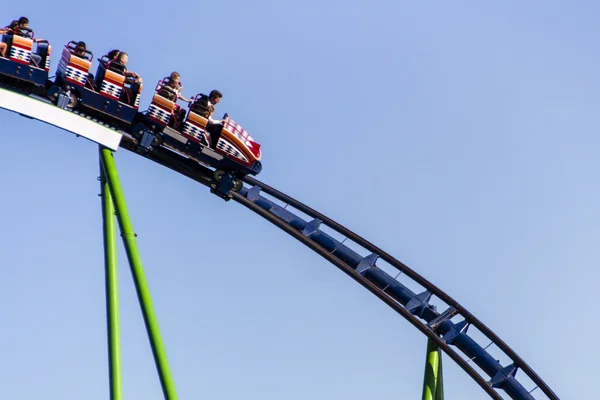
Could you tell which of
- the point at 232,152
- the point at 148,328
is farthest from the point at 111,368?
the point at 232,152

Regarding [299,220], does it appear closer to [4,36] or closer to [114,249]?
[114,249]

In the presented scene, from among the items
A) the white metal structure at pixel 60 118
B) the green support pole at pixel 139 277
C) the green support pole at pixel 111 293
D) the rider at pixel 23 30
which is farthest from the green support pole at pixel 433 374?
the rider at pixel 23 30

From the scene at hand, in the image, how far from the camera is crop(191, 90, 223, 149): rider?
11.0 m

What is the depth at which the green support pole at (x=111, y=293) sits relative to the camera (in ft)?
29.3

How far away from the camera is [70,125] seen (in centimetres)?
975

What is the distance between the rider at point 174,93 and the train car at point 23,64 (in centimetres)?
120

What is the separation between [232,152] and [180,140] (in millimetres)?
601

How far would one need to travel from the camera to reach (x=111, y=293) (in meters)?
9.45

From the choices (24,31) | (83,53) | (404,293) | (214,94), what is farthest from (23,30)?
(404,293)

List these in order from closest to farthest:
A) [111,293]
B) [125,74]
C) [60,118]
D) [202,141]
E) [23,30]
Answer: [111,293] < [60,118] < [23,30] < [125,74] < [202,141]

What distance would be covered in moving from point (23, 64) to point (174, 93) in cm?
160

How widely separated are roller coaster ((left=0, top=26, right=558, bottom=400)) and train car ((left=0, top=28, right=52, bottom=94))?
84mm

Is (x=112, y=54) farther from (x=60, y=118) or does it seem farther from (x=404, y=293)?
(x=404, y=293)

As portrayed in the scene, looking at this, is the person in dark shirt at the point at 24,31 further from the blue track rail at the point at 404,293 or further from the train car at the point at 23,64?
the blue track rail at the point at 404,293
